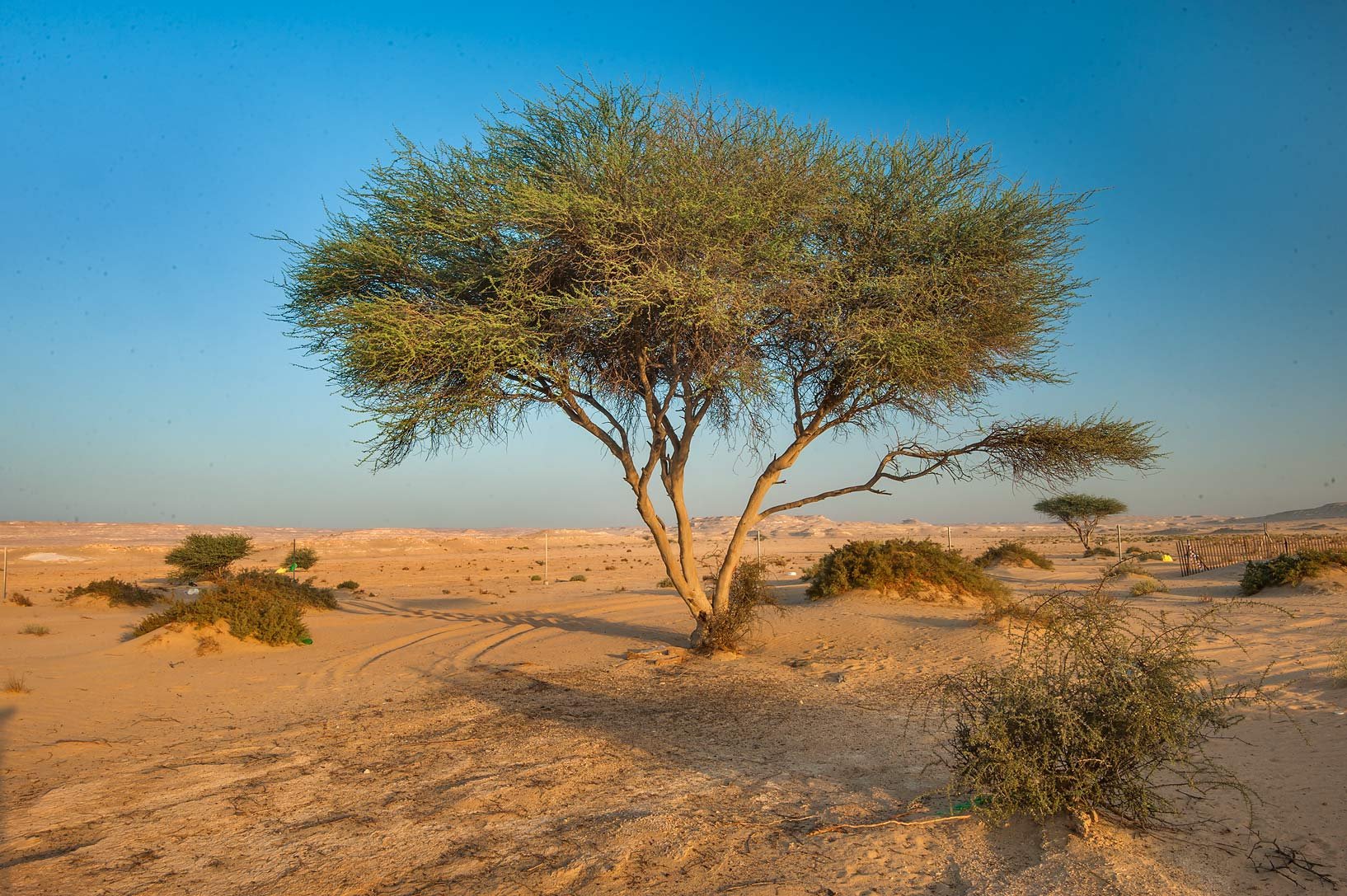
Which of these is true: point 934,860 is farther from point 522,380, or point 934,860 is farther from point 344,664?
point 344,664

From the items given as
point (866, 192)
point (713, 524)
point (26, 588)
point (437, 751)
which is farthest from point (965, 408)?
point (713, 524)

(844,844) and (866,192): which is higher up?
(866,192)

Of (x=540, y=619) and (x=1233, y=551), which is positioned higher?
(x=1233, y=551)

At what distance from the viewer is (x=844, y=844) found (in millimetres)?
4762

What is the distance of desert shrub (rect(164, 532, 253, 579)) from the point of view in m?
27.0

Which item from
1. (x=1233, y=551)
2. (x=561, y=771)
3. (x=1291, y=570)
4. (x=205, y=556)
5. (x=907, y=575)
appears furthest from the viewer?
(x=1233, y=551)

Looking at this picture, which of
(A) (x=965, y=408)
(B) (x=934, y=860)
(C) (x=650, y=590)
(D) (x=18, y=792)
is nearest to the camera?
(B) (x=934, y=860)

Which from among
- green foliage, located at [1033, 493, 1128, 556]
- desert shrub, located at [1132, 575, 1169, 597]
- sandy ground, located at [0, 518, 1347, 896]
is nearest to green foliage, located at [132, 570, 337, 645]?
sandy ground, located at [0, 518, 1347, 896]

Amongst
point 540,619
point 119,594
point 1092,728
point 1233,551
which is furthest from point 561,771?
point 1233,551

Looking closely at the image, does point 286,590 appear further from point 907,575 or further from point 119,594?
point 907,575

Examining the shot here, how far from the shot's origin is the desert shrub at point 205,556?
27.0 metres

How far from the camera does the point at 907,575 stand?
701 inches

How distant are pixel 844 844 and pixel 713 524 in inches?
5152

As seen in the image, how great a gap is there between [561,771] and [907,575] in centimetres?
1274
